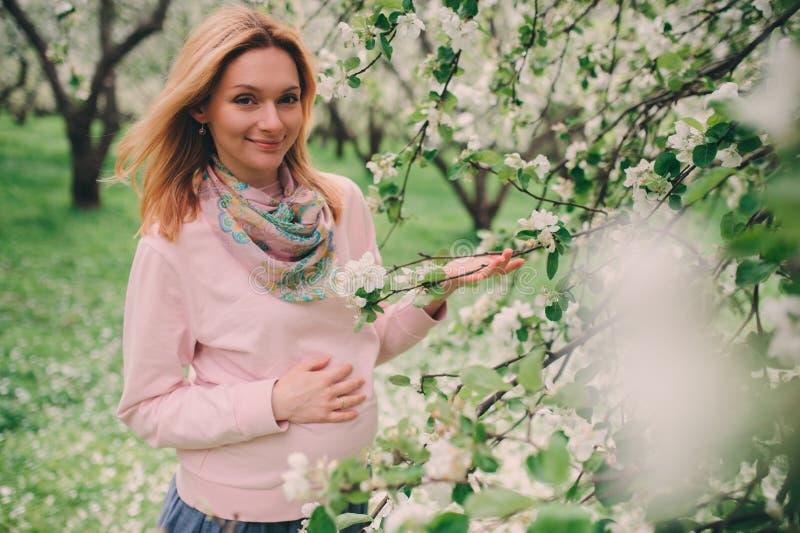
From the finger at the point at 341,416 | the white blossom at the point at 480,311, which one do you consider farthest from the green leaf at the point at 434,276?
the white blossom at the point at 480,311

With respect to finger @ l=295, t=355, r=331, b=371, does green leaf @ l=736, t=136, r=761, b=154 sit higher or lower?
higher

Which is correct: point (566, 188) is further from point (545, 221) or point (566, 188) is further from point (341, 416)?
point (341, 416)

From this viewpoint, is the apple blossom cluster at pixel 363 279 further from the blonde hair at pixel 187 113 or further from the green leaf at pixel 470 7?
the green leaf at pixel 470 7

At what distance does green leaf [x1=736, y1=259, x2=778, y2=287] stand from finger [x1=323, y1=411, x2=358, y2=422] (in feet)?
3.09

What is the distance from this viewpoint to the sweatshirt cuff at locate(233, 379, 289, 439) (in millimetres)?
1376

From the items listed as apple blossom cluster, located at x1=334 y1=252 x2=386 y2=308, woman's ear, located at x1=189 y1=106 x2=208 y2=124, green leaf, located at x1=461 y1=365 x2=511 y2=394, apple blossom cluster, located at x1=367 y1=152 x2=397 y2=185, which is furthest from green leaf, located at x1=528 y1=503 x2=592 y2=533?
woman's ear, located at x1=189 y1=106 x2=208 y2=124

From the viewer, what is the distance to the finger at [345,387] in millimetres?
1452

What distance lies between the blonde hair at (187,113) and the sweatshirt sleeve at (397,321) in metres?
0.23

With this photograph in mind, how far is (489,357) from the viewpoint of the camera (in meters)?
6.01

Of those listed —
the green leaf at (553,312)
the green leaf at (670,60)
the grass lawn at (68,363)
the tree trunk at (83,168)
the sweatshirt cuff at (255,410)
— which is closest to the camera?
the green leaf at (553,312)

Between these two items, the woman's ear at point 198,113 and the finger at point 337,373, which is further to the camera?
the woman's ear at point 198,113

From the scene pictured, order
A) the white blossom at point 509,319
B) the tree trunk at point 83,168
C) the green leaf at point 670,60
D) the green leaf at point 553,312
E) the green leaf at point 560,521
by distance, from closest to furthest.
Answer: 1. the green leaf at point 560,521
2. the green leaf at point 553,312
3. the green leaf at point 670,60
4. the white blossom at point 509,319
5. the tree trunk at point 83,168

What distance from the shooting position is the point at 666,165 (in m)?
1.17

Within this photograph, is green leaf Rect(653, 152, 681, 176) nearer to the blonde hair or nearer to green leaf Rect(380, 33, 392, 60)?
green leaf Rect(380, 33, 392, 60)
